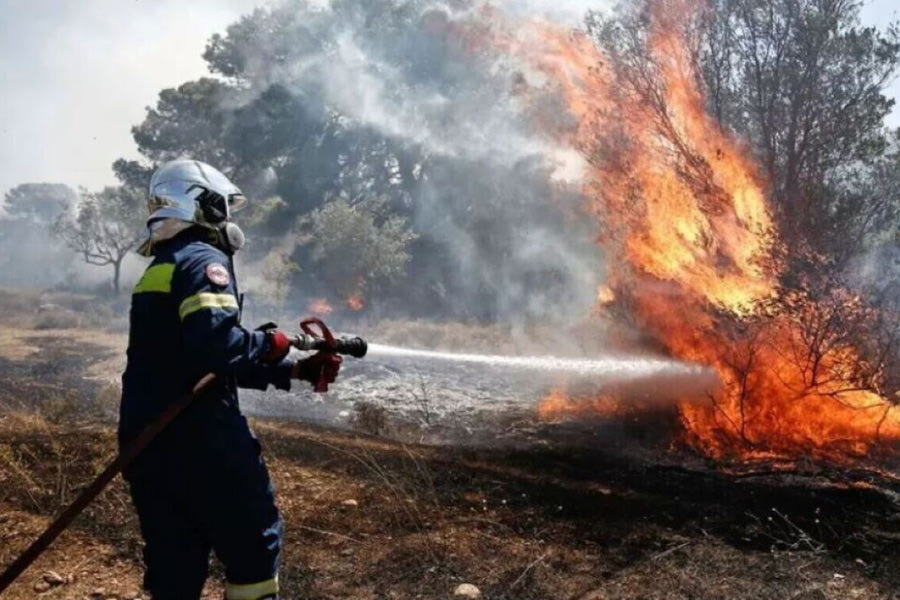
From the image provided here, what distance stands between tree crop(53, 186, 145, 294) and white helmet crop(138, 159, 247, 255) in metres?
32.1

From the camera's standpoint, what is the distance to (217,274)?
2941 mm

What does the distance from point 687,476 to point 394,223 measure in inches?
856

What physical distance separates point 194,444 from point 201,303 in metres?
0.64

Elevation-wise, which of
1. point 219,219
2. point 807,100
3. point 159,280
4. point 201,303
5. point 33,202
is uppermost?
point 33,202

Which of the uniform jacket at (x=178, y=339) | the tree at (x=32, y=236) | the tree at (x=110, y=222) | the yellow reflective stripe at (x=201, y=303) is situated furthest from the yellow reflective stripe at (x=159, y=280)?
the tree at (x=32, y=236)

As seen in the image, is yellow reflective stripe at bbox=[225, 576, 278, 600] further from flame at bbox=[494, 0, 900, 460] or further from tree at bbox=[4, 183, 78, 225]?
tree at bbox=[4, 183, 78, 225]

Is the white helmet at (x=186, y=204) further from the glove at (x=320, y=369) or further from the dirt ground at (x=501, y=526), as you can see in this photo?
the dirt ground at (x=501, y=526)

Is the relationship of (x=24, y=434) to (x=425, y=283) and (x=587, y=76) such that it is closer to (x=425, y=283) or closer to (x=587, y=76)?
(x=587, y=76)

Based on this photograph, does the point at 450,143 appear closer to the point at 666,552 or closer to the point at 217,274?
the point at 666,552

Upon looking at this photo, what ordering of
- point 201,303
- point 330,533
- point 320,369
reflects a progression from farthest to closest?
1. point 330,533
2. point 320,369
3. point 201,303

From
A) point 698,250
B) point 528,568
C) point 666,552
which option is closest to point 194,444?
point 528,568

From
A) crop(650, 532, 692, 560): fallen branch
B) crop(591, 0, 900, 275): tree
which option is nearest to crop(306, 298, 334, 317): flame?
crop(591, 0, 900, 275): tree

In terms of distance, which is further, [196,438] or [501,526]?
[501,526]

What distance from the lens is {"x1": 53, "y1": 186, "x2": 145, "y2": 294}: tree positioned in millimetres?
32875
